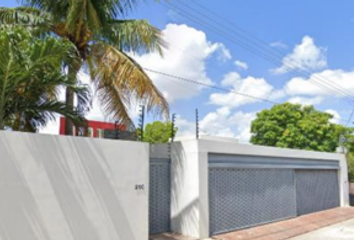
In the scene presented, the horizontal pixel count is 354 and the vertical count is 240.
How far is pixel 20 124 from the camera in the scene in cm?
872

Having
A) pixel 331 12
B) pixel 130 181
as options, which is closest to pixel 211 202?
pixel 130 181

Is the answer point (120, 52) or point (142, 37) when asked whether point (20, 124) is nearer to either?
point (120, 52)

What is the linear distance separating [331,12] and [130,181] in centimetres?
1165

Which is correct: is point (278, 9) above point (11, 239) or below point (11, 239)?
above

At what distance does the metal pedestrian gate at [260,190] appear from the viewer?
1046 cm

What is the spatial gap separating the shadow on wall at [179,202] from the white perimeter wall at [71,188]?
1.91 metres

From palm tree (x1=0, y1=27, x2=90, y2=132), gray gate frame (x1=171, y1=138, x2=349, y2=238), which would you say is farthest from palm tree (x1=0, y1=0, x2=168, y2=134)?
gray gate frame (x1=171, y1=138, x2=349, y2=238)

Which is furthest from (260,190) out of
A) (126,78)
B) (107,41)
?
(107,41)

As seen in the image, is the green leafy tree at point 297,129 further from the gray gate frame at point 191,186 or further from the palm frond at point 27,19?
the palm frond at point 27,19

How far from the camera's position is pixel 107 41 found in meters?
10.0

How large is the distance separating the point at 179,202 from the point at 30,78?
5.40 metres

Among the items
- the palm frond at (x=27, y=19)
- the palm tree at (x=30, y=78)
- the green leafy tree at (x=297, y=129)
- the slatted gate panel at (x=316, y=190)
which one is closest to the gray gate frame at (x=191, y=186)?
the palm tree at (x=30, y=78)

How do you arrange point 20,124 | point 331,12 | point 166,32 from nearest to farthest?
point 20,124 → point 166,32 → point 331,12

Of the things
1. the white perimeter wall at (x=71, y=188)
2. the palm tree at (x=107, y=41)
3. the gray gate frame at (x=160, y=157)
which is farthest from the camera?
the gray gate frame at (x=160, y=157)
